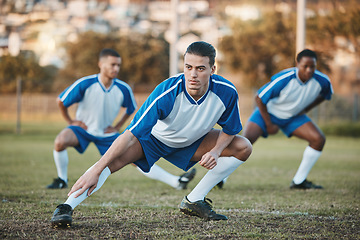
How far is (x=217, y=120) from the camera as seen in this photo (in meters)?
4.75

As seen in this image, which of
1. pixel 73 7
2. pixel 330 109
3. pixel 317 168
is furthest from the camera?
pixel 73 7

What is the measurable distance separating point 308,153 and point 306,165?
22cm

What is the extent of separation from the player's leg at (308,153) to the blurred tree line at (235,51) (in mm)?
16724

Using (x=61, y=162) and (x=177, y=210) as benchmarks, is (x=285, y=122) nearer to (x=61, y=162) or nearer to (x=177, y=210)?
(x=177, y=210)

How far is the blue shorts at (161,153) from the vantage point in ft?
15.2

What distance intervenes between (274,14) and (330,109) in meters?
13.6

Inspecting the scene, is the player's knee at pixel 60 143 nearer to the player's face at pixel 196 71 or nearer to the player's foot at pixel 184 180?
the player's foot at pixel 184 180

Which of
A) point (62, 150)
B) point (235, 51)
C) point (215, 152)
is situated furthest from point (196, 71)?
point (235, 51)

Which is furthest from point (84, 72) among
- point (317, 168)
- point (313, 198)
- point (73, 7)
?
point (73, 7)

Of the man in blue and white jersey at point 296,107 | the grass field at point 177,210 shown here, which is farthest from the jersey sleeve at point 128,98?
the man in blue and white jersey at point 296,107

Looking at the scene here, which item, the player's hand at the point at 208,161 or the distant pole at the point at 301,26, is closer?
the player's hand at the point at 208,161

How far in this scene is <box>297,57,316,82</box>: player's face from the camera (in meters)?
6.97

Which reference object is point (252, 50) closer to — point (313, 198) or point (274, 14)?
point (274, 14)

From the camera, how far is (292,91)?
7277 millimetres
